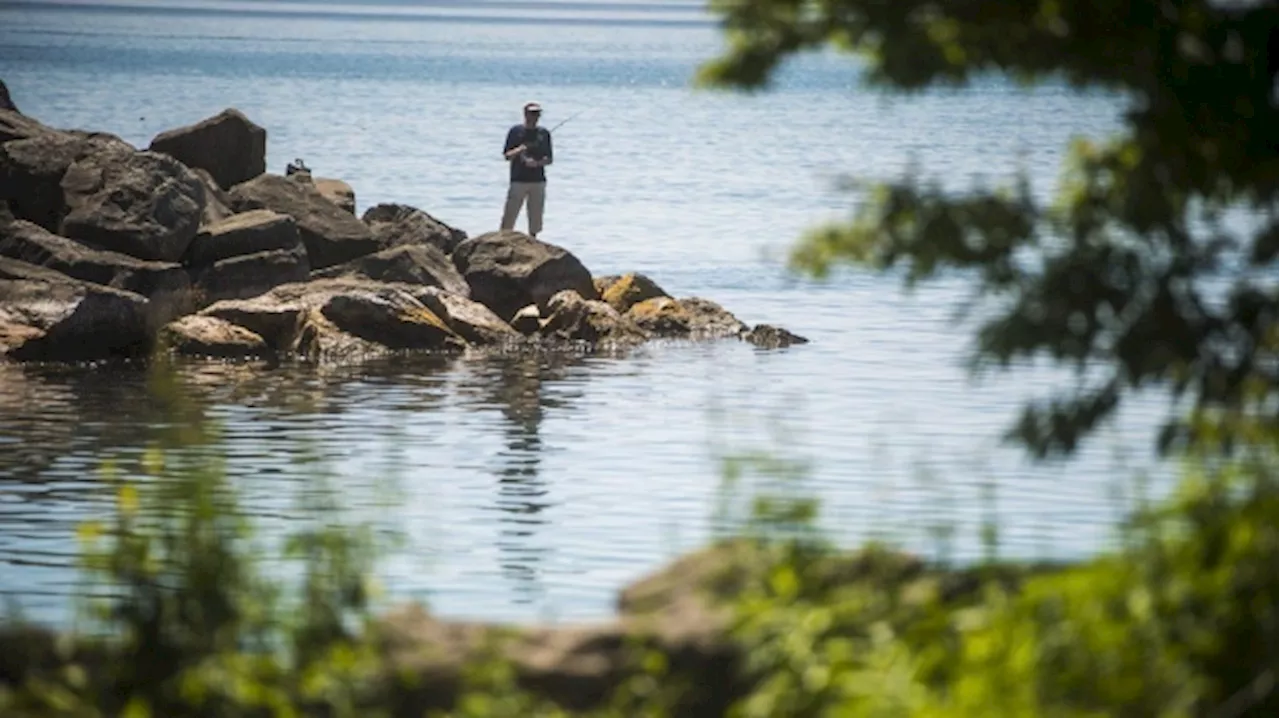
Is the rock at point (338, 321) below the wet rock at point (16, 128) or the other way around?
below

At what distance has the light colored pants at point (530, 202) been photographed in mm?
36281

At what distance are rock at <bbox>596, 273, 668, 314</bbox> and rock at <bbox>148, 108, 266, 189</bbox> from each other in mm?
5293

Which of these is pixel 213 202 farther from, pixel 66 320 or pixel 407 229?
pixel 66 320

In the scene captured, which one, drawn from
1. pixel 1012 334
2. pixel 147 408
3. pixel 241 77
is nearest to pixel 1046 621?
pixel 1012 334

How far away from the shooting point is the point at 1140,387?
8609mm

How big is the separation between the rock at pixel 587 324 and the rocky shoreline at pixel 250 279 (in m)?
0.02

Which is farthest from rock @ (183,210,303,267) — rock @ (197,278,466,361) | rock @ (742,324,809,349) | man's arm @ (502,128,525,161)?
man's arm @ (502,128,525,161)

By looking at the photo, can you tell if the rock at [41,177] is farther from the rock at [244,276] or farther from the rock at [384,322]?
the rock at [384,322]

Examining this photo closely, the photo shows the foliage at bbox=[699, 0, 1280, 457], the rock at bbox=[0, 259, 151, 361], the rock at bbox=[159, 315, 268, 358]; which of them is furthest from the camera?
the rock at bbox=[159, 315, 268, 358]

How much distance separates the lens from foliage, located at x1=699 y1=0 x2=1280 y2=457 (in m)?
8.30

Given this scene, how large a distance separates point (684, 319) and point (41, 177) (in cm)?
687

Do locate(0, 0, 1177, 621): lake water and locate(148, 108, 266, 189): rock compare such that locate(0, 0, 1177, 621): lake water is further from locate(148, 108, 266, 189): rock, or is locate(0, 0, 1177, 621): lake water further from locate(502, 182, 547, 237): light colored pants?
locate(148, 108, 266, 189): rock

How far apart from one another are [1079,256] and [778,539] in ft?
4.07

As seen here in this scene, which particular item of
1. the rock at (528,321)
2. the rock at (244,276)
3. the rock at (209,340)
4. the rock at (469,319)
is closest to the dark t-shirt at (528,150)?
the rock at (528,321)
